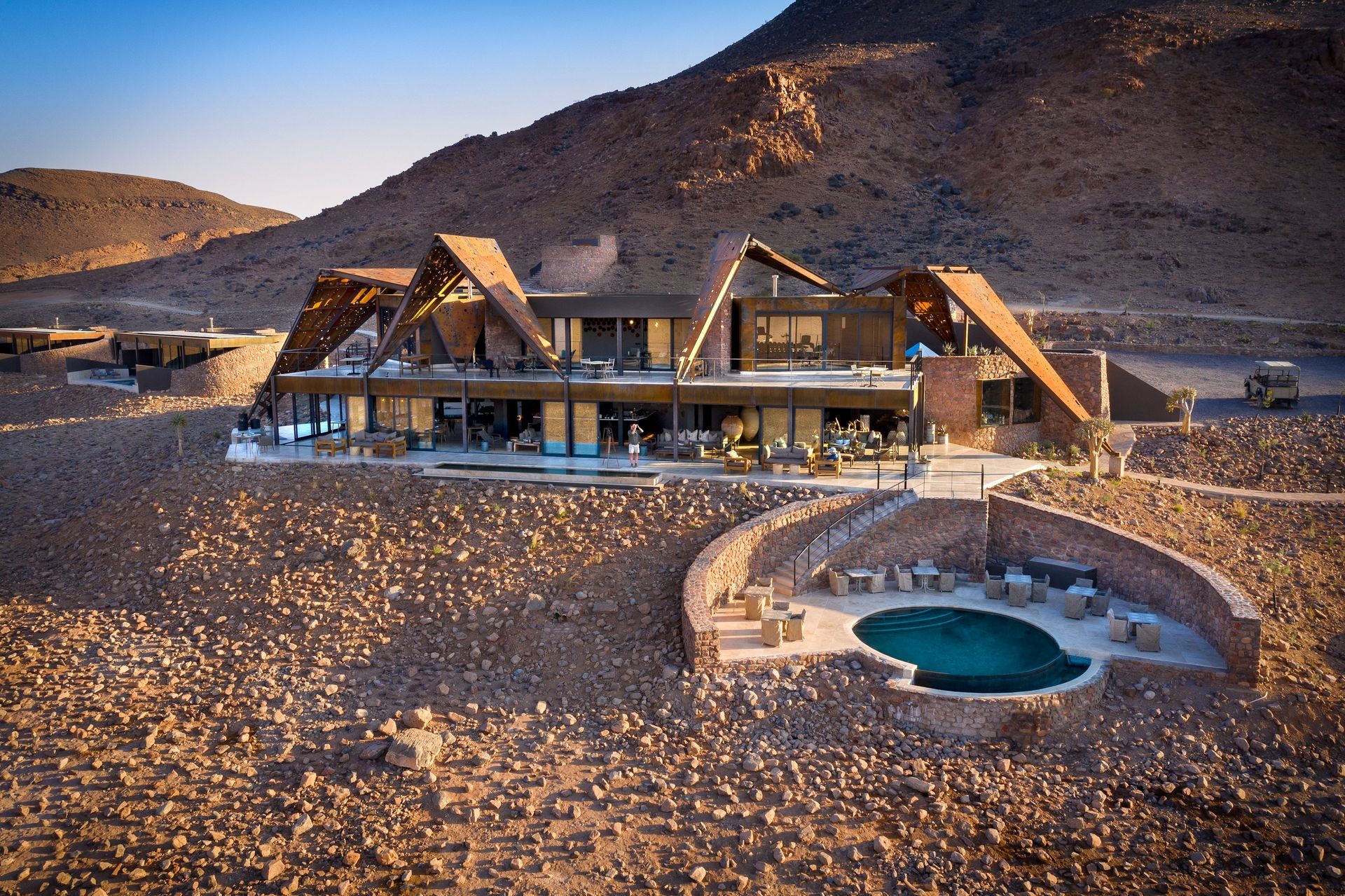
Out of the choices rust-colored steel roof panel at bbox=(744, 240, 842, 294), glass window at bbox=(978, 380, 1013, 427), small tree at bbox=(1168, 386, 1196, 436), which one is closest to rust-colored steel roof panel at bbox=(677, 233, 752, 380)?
rust-colored steel roof panel at bbox=(744, 240, 842, 294)

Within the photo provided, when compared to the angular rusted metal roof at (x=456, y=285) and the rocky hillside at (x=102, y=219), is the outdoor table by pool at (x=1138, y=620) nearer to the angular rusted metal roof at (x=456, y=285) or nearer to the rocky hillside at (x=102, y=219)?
the angular rusted metal roof at (x=456, y=285)

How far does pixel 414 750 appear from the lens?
14.0 metres

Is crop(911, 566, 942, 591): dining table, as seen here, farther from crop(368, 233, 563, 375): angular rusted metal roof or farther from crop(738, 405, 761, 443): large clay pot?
crop(368, 233, 563, 375): angular rusted metal roof

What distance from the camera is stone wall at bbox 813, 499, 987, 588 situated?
20.6 meters

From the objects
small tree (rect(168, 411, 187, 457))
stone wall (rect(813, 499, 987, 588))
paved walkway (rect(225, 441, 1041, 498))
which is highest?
small tree (rect(168, 411, 187, 457))

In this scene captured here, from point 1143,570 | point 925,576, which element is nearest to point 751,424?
point 925,576

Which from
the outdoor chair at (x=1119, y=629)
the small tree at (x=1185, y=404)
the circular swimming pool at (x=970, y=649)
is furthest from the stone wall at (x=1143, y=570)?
the small tree at (x=1185, y=404)

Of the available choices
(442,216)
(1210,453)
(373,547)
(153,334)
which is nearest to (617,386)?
(373,547)

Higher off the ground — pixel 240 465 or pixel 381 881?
pixel 240 465

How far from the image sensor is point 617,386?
25062mm

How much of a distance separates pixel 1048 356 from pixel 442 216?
6960 centimetres

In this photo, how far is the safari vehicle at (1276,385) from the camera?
32719mm

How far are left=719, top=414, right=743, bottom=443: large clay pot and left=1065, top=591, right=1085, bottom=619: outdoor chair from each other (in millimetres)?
9237

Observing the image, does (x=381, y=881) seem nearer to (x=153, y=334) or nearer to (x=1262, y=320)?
(x=153, y=334)
